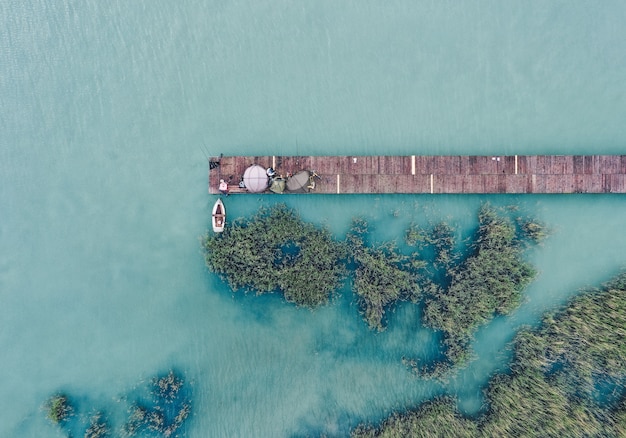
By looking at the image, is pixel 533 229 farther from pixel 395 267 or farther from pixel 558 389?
pixel 558 389

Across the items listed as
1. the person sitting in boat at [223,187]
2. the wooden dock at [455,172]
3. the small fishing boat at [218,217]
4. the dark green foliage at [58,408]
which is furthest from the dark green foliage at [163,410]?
the wooden dock at [455,172]

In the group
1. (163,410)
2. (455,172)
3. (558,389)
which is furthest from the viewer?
(163,410)

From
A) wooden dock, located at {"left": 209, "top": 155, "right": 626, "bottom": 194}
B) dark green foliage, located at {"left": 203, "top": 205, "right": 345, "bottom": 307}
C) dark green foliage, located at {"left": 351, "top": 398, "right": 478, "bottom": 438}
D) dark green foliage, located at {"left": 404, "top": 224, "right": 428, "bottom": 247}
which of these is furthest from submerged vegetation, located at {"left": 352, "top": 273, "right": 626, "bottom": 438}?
dark green foliage, located at {"left": 203, "top": 205, "right": 345, "bottom": 307}

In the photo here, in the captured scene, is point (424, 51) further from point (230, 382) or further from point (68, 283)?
point (68, 283)

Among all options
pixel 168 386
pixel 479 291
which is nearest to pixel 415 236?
pixel 479 291

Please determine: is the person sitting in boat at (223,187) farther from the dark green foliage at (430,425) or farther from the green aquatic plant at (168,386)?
the dark green foliage at (430,425)

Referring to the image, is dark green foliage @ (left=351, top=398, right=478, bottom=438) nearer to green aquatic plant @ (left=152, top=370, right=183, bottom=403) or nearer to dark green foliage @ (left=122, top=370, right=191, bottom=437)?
dark green foliage @ (left=122, top=370, right=191, bottom=437)
